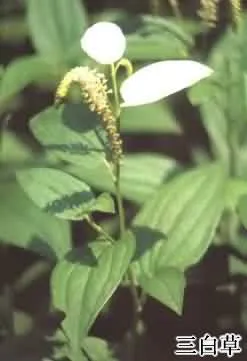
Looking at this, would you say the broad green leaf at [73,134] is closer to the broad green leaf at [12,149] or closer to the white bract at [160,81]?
the white bract at [160,81]

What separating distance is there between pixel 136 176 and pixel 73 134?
119 millimetres

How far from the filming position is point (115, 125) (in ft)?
2.53

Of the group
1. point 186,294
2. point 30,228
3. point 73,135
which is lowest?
point 186,294

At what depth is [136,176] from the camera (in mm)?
979

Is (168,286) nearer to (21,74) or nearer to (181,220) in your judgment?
(181,220)

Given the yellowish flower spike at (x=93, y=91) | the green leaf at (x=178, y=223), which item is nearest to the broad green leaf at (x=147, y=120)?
the green leaf at (x=178, y=223)

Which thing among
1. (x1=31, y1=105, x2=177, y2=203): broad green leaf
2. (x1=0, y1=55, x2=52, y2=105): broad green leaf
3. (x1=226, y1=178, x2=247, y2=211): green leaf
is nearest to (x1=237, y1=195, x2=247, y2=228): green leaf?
(x1=226, y1=178, x2=247, y2=211): green leaf

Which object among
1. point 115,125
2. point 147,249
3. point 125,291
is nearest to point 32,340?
point 125,291

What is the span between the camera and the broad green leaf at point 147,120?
1.05 meters

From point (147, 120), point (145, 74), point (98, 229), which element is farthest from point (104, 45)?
point (147, 120)

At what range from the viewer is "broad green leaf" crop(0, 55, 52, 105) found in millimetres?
944

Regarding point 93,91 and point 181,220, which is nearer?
point 93,91

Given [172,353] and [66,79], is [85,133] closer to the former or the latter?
[66,79]

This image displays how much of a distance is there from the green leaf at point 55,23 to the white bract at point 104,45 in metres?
0.26
